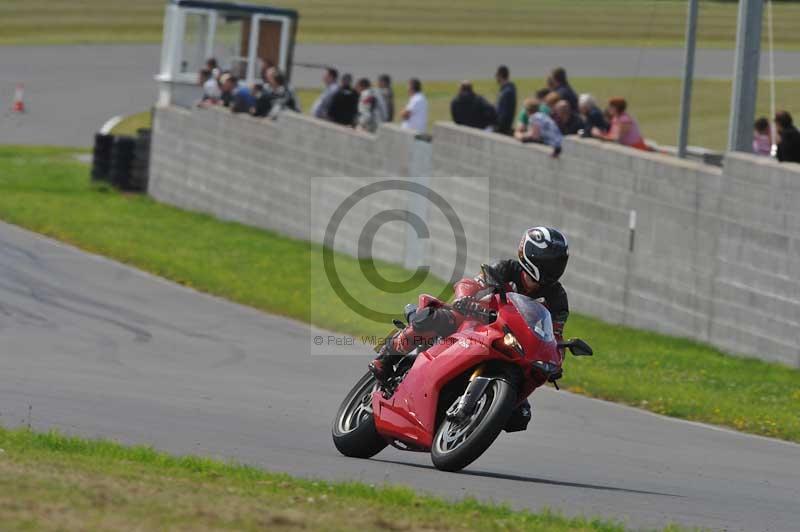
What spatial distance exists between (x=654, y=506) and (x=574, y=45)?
4785 centimetres

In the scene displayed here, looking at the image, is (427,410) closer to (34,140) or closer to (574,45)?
(34,140)

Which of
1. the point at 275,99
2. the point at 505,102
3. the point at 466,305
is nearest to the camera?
the point at 466,305

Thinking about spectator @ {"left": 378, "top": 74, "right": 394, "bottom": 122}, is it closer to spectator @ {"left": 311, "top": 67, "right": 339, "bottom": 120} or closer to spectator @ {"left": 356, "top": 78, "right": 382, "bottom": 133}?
spectator @ {"left": 356, "top": 78, "right": 382, "bottom": 133}

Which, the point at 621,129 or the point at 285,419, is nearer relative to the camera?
the point at 285,419

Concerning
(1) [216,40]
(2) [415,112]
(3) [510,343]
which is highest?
(1) [216,40]

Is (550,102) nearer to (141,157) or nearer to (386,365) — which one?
(386,365)

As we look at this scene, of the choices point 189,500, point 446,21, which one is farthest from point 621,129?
point 446,21

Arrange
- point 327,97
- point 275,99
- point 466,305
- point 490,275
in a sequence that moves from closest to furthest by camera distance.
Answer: point 490,275, point 466,305, point 327,97, point 275,99

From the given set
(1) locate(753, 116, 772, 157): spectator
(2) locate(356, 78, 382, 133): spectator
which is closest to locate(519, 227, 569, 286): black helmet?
(1) locate(753, 116, 772, 157): spectator

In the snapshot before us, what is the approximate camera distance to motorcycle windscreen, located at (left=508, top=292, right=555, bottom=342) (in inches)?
359

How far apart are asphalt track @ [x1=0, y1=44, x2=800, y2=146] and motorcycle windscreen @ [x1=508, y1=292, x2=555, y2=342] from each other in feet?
108

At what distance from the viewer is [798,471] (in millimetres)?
11469

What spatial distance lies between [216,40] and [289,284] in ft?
44.9

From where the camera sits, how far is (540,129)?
2177cm
